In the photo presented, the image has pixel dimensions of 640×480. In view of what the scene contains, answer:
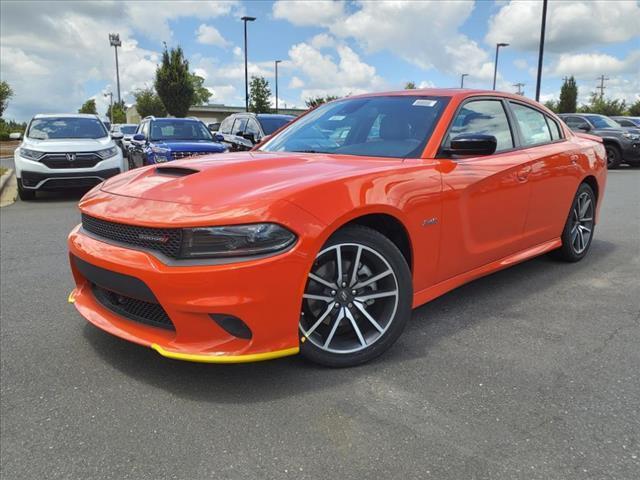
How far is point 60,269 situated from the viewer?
491 centimetres

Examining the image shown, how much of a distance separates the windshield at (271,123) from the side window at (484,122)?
26.9 feet

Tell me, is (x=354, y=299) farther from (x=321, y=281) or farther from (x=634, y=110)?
(x=634, y=110)

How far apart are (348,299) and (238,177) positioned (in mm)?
860

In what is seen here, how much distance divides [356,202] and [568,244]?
293 centimetres

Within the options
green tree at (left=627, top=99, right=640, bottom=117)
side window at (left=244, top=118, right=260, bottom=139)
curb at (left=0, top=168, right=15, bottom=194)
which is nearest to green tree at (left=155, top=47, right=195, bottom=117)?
curb at (left=0, top=168, right=15, bottom=194)

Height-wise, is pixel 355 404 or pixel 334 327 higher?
pixel 334 327

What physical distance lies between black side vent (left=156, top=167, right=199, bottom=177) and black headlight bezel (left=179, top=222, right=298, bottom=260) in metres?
0.70

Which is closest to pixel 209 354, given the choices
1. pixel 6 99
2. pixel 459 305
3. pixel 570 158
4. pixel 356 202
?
pixel 356 202

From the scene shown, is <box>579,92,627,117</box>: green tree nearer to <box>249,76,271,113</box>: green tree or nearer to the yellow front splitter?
<box>249,76,271,113</box>: green tree

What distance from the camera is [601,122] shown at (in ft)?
55.6

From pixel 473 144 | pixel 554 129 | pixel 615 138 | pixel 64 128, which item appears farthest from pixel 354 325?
pixel 615 138

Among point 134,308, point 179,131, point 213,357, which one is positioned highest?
point 179,131

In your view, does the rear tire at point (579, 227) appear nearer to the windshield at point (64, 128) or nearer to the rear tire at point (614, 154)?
the windshield at point (64, 128)

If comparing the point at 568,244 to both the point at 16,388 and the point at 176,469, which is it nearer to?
the point at 176,469
